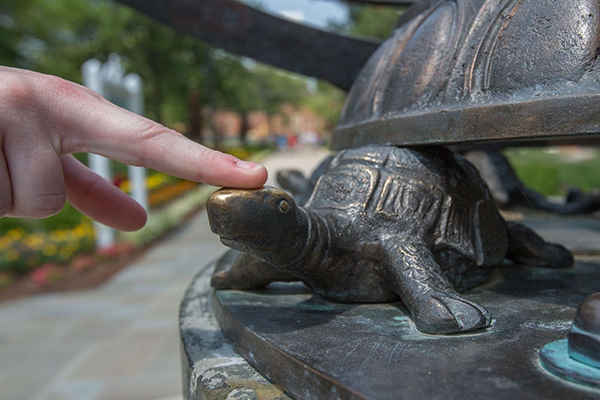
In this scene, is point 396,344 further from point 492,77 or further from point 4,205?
point 4,205

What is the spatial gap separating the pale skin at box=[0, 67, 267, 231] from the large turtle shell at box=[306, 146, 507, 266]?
42 cm

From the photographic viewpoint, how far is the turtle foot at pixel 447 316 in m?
1.28

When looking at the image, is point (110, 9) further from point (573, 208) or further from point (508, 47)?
point (508, 47)

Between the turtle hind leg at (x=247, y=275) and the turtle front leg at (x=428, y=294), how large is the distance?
0.39 metres

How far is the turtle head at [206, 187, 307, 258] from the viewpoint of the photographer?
1.19 meters

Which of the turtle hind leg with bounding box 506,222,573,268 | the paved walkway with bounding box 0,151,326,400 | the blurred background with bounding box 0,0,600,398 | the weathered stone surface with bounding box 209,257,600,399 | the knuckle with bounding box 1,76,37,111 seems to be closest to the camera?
the weathered stone surface with bounding box 209,257,600,399

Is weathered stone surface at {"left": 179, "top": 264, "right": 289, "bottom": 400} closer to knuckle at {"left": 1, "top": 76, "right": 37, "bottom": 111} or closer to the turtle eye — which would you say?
the turtle eye

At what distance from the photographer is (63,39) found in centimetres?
1806

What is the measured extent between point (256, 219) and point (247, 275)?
1.75 ft

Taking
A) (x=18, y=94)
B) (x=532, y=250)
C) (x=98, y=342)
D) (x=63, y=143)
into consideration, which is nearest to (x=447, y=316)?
(x=532, y=250)

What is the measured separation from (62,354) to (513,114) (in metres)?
3.60

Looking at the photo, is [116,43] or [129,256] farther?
[116,43]

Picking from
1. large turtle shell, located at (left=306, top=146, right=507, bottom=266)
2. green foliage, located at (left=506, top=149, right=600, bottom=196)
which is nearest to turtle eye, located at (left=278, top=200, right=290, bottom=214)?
large turtle shell, located at (left=306, top=146, right=507, bottom=266)

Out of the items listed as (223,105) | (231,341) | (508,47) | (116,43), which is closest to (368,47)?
(508,47)
